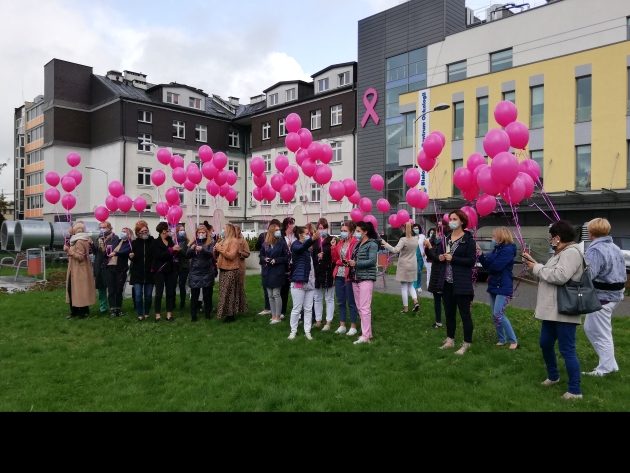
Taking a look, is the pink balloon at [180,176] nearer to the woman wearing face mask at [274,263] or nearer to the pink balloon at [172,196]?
the pink balloon at [172,196]

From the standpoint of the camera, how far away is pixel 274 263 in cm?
870

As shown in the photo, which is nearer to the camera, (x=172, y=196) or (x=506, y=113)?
(x=506, y=113)

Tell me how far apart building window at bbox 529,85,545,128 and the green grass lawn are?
19642 millimetres

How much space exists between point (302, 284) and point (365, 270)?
106 centimetres

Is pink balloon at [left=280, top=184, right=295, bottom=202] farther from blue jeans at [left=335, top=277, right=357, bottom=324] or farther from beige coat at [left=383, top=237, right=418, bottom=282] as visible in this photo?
blue jeans at [left=335, top=277, right=357, bottom=324]

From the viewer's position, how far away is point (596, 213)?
24094 mm

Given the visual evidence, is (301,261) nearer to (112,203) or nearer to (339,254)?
(339,254)

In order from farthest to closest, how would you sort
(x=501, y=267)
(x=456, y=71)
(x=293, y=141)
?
(x=456, y=71), (x=293, y=141), (x=501, y=267)

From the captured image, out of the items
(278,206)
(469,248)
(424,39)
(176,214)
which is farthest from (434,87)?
(469,248)

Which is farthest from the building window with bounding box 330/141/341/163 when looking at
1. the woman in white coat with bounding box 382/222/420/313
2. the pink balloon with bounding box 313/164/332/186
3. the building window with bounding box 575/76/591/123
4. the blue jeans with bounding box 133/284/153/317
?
the blue jeans with bounding box 133/284/153/317

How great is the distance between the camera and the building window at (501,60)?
28.5 metres

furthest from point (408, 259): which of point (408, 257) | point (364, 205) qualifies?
point (364, 205)

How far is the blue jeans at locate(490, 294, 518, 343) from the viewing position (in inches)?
276
